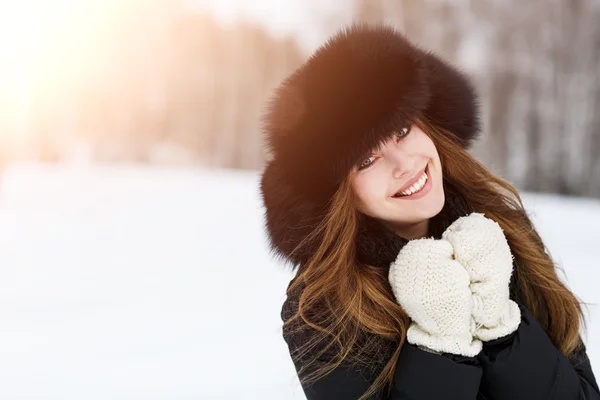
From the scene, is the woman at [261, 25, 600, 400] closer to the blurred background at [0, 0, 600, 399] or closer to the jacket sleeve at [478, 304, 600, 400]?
the jacket sleeve at [478, 304, 600, 400]

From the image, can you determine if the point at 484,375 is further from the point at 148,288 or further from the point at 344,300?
the point at 148,288

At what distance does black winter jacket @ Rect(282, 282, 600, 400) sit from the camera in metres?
0.74

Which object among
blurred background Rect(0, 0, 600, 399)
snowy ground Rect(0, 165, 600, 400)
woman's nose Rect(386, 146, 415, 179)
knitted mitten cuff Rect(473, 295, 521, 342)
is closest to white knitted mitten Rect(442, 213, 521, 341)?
knitted mitten cuff Rect(473, 295, 521, 342)

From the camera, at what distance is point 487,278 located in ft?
2.50

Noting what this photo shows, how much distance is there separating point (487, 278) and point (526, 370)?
5.4 inches

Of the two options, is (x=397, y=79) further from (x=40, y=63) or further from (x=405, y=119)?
(x=40, y=63)

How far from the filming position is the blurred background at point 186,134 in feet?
8.74

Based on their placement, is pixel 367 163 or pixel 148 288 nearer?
pixel 367 163

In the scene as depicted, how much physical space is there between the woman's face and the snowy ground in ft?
0.71

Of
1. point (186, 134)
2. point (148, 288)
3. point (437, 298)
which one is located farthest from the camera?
point (186, 134)

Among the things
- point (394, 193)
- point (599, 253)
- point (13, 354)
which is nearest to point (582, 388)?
point (394, 193)

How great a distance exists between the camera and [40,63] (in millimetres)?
5137

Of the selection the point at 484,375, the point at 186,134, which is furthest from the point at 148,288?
the point at 186,134

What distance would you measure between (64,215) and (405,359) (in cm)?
357
